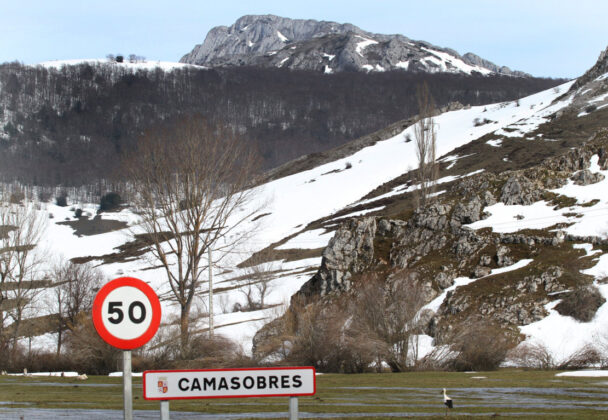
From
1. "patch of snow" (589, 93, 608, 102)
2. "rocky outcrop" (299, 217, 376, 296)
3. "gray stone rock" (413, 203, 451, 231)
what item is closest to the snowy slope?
"patch of snow" (589, 93, 608, 102)

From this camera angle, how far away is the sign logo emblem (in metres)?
8.08

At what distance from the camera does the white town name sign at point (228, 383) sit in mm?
8086

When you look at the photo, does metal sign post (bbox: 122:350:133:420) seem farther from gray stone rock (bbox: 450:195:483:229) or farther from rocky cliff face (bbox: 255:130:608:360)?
gray stone rock (bbox: 450:195:483:229)

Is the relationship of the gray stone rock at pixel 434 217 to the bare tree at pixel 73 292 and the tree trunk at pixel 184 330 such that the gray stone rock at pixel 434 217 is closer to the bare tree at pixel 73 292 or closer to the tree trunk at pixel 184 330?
the tree trunk at pixel 184 330

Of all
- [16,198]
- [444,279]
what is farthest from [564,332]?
[16,198]

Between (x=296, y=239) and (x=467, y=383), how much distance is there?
355 feet

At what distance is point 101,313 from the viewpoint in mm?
8094

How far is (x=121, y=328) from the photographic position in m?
8.15

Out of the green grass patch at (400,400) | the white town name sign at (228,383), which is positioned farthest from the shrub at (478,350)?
the white town name sign at (228,383)

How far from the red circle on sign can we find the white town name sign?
0.43 metres

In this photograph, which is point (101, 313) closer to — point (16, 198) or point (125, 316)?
point (125, 316)

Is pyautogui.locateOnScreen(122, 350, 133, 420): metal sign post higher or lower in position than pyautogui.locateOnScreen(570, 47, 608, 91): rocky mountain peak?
lower

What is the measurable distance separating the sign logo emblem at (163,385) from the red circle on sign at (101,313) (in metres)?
0.50

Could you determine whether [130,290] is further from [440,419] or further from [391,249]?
[391,249]
